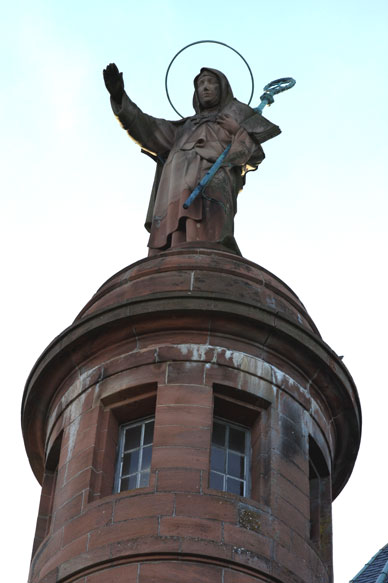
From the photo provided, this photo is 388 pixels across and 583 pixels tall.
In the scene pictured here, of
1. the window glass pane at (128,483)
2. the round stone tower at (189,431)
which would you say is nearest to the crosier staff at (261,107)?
the round stone tower at (189,431)

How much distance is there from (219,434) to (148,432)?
100cm

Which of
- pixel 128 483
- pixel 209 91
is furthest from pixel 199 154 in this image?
pixel 128 483

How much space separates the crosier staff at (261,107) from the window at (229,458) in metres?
5.33

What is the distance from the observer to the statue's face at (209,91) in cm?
2666

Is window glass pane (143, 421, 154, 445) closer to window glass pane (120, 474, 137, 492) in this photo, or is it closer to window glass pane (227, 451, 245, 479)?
window glass pane (120, 474, 137, 492)

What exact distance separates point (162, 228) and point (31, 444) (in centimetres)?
462

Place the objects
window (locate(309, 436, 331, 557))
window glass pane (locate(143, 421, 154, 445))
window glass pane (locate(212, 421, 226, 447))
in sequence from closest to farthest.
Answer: window glass pane (locate(212, 421, 226, 447)), window glass pane (locate(143, 421, 154, 445)), window (locate(309, 436, 331, 557))

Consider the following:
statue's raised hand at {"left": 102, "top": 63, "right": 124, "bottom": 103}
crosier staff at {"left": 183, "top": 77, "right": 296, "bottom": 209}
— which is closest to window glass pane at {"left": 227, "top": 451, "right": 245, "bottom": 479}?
crosier staff at {"left": 183, "top": 77, "right": 296, "bottom": 209}

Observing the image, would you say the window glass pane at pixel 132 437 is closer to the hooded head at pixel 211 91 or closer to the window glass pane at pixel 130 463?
the window glass pane at pixel 130 463

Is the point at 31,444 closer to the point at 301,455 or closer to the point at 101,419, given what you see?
the point at 101,419

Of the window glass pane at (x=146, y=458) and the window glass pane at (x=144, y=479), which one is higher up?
the window glass pane at (x=146, y=458)

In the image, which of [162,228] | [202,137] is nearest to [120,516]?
[162,228]

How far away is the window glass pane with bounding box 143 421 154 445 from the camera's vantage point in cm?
2005

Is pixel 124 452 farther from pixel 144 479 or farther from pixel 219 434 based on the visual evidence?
pixel 219 434
